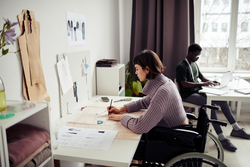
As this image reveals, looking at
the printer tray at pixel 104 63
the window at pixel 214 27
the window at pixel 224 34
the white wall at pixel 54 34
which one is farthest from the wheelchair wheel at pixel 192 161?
the window at pixel 214 27

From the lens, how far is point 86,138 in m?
1.29

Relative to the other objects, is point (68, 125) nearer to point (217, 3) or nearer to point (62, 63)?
point (62, 63)

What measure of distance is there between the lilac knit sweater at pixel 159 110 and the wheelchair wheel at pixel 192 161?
0.24 metres

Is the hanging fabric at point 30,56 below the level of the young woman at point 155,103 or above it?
above

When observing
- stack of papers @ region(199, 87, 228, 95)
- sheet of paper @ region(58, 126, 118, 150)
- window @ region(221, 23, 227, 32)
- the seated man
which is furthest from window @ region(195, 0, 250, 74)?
sheet of paper @ region(58, 126, 118, 150)

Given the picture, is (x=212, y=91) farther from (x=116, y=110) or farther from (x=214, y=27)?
(x=214, y=27)

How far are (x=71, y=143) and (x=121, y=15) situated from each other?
2650mm

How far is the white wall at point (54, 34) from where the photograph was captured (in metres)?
1.17

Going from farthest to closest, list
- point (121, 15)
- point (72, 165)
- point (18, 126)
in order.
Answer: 1. point (121, 15)
2. point (72, 165)
3. point (18, 126)

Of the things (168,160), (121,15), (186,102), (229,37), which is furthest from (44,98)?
(229,37)

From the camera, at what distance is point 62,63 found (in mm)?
1716

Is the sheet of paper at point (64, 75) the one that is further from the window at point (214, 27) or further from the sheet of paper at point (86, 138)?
the window at point (214, 27)

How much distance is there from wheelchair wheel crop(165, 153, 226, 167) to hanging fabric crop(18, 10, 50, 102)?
941 mm

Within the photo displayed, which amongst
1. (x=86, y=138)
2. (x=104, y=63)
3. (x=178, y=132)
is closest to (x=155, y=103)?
(x=178, y=132)
